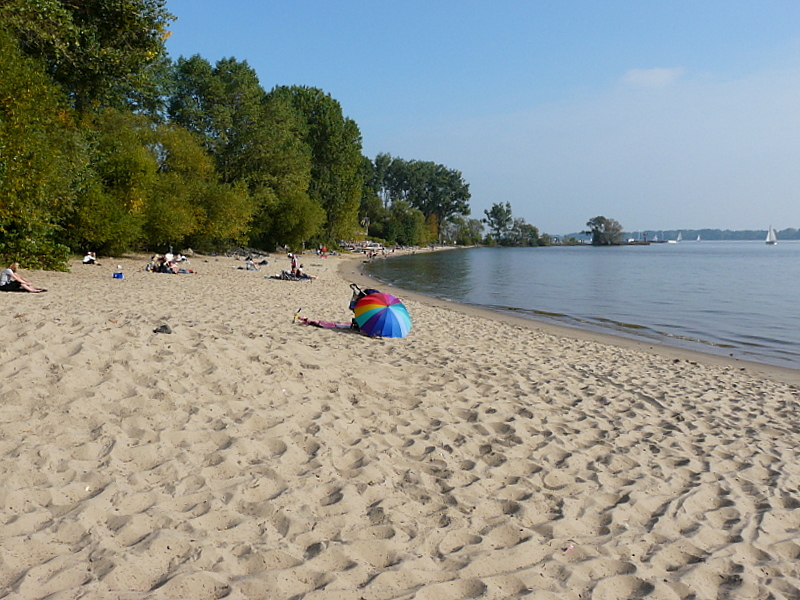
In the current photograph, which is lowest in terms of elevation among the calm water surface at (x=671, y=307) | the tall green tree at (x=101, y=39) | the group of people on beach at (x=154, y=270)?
the calm water surface at (x=671, y=307)

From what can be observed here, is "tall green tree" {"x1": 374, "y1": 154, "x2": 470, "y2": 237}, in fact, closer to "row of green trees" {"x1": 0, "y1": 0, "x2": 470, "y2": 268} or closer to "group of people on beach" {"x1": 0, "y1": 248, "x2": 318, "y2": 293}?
"row of green trees" {"x1": 0, "y1": 0, "x2": 470, "y2": 268}

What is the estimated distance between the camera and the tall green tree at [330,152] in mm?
58344

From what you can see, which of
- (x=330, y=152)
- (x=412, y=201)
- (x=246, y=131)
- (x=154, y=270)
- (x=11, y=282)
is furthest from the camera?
(x=412, y=201)

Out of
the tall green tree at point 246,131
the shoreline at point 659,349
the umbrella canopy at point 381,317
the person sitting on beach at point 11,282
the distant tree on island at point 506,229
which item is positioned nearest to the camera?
the umbrella canopy at point 381,317

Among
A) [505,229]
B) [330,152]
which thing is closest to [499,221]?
[505,229]

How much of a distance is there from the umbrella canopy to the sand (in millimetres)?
1721

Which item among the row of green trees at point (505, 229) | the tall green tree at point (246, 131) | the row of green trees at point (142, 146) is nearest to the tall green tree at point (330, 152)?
the row of green trees at point (142, 146)

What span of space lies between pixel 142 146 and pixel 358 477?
104ft

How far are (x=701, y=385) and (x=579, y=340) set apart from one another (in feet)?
16.1

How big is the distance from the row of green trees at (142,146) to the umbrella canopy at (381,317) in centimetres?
1051

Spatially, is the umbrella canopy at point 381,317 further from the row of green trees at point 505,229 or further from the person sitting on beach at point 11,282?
the row of green trees at point 505,229

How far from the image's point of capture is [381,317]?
10.7m

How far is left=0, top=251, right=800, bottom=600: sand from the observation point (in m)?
3.46

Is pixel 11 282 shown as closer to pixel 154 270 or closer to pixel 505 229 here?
pixel 154 270
